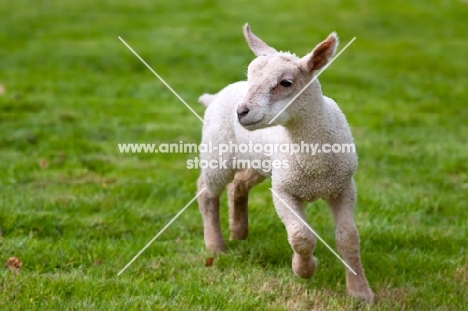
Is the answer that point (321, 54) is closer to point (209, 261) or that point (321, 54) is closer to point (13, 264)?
point (209, 261)

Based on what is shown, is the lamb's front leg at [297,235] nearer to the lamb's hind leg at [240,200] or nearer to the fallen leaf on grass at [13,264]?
the lamb's hind leg at [240,200]

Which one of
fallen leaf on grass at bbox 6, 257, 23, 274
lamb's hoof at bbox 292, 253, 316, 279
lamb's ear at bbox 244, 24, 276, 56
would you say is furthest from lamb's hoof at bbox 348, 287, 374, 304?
fallen leaf on grass at bbox 6, 257, 23, 274

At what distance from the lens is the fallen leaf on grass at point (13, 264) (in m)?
4.56

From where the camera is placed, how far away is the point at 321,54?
3.87m

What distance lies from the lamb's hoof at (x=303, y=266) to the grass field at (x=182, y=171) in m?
0.13

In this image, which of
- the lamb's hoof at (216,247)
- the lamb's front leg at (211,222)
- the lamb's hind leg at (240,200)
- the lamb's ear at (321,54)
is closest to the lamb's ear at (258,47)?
the lamb's ear at (321,54)

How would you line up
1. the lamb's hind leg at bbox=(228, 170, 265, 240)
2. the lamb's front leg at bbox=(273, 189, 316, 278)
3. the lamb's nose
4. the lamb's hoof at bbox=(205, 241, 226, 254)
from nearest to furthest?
the lamb's nose, the lamb's front leg at bbox=(273, 189, 316, 278), the lamb's hoof at bbox=(205, 241, 226, 254), the lamb's hind leg at bbox=(228, 170, 265, 240)

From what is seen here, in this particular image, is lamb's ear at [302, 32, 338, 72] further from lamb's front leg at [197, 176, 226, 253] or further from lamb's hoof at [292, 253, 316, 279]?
lamb's front leg at [197, 176, 226, 253]

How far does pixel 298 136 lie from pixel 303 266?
789 mm

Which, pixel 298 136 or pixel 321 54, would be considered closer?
pixel 321 54

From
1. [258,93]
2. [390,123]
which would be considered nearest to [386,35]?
[390,123]

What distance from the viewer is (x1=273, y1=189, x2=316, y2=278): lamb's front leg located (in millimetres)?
4070

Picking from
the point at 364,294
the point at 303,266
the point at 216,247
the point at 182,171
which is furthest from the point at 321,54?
the point at 182,171

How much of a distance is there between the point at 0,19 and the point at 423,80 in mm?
8426
